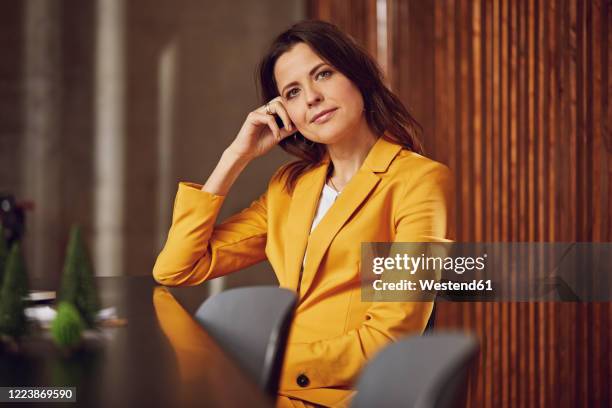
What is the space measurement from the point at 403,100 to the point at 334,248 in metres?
2.33

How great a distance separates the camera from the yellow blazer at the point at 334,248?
6.37 feet

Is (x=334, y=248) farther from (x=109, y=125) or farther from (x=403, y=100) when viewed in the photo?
(x=109, y=125)

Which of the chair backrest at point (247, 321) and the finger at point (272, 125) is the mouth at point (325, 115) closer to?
the finger at point (272, 125)

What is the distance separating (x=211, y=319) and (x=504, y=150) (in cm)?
198

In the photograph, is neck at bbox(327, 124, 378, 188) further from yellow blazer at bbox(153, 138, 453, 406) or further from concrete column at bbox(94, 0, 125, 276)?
concrete column at bbox(94, 0, 125, 276)

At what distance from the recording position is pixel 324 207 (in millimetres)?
2281

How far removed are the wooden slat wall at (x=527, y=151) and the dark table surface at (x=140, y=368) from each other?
1745 millimetres

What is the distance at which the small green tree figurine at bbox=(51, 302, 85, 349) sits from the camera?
1.44m

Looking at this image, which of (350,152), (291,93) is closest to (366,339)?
(350,152)

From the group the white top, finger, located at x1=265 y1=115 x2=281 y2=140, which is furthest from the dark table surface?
finger, located at x1=265 y1=115 x2=281 y2=140

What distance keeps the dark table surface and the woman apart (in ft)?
1.34

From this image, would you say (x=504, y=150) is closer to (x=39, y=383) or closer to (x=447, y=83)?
(x=447, y=83)

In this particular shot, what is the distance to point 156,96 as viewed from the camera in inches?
209

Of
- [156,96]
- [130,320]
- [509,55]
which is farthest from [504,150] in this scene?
[156,96]
